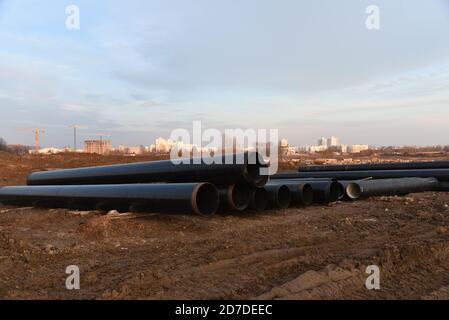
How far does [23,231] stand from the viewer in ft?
22.2

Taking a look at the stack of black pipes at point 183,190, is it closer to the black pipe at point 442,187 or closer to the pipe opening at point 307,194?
the pipe opening at point 307,194

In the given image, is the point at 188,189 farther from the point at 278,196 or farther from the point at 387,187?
the point at 387,187

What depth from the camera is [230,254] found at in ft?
16.2

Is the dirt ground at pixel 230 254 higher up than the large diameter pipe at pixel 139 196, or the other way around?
the large diameter pipe at pixel 139 196

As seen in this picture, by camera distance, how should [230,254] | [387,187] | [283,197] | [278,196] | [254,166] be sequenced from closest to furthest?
[230,254] → [254,166] → [278,196] → [283,197] → [387,187]

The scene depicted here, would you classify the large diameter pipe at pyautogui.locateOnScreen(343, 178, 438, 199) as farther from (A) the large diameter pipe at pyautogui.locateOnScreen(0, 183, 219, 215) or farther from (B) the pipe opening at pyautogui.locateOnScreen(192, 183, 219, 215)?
(A) the large diameter pipe at pyautogui.locateOnScreen(0, 183, 219, 215)

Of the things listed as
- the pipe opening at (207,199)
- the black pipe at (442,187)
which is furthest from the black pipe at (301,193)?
the black pipe at (442,187)

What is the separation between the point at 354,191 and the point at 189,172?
460 centimetres

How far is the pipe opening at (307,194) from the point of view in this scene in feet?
28.1

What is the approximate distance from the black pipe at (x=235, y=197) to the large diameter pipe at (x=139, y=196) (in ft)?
1.08

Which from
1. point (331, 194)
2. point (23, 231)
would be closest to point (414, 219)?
point (331, 194)

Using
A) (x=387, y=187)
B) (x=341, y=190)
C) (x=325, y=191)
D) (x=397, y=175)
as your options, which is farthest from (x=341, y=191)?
(x=397, y=175)
